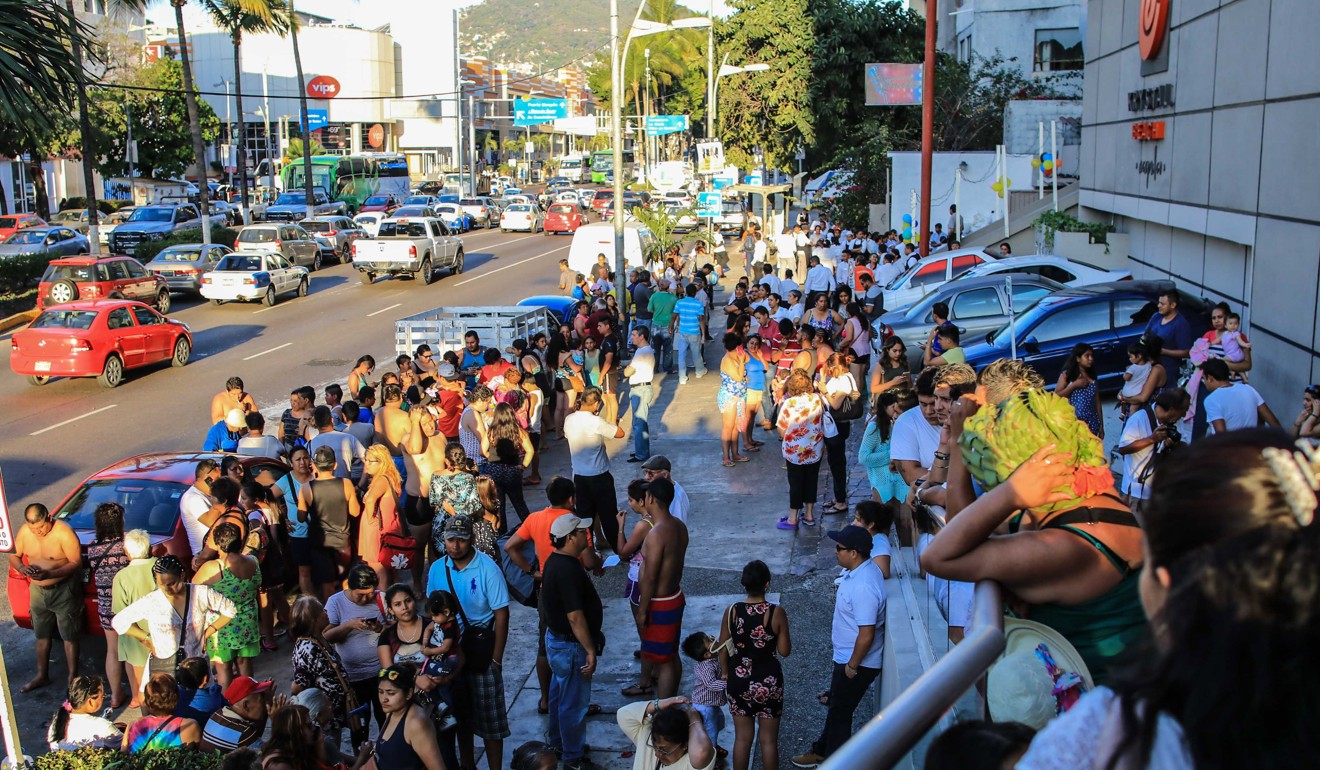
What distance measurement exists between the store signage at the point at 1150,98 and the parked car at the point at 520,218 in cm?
3746

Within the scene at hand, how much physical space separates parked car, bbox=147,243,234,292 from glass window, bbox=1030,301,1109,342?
2268 centimetres

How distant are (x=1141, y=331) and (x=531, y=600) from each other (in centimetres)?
932

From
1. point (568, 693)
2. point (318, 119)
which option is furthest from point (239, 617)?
point (318, 119)

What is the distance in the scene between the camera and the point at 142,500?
9836 millimetres

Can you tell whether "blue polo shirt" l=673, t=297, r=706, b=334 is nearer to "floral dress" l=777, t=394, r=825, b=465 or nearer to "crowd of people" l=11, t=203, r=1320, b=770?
"crowd of people" l=11, t=203, r=1320, b=770

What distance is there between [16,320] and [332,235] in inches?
565

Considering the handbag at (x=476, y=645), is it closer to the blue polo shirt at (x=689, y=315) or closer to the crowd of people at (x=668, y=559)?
the crowd of people at (x=668, y=559)

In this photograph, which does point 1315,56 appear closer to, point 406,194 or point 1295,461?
point 1295,461

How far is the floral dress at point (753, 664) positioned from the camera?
6344 millimetres

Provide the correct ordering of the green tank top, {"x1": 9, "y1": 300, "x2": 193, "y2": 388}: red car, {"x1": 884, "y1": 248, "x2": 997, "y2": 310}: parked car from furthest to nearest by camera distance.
A: {"x1": 884, "y1": 248, "x2": 997, "y2": 310}: parked car
{"x1": 9, "y1": 300, "x2": 193, "y2": 388}: red car
the green tank top

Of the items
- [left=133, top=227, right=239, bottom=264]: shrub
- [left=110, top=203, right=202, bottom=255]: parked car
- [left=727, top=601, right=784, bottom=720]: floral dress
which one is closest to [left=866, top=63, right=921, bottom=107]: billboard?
[left=133, top=227, right=239, bottom=264]: shrub

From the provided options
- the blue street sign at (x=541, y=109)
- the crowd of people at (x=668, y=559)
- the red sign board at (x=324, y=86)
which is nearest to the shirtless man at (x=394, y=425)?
the crowd of people at (x=668, y=559)

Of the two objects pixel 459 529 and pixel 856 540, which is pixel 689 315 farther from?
pixel 856 540

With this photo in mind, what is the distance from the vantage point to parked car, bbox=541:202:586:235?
2106 inches
